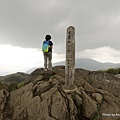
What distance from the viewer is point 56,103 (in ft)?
37.6

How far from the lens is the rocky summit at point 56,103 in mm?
11203

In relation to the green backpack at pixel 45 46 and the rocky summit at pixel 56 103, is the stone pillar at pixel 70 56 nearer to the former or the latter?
the rocky summit at pixel 56 103

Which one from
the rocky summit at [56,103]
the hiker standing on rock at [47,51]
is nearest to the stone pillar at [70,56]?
the rocky summit at [56,103]

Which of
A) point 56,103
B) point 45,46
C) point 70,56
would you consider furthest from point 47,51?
point 56,103

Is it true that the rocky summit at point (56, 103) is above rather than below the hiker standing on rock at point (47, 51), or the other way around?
below

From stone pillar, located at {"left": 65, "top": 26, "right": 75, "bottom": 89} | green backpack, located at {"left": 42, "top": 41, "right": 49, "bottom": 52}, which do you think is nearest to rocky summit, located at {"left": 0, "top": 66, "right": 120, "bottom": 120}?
stone pillar, located at {"left": 65, "top": 26, "right": 75, "bottom": 89}

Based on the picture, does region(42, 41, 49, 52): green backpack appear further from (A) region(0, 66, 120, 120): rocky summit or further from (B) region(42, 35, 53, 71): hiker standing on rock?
(A) region(0, 66, 120, 120): rocky summit

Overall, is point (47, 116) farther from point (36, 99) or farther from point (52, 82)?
point (52, 82)

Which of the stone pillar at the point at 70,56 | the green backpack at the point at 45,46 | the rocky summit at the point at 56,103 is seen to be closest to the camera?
the rocky summit at the point at 56,103

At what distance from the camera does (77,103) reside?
11891 mm

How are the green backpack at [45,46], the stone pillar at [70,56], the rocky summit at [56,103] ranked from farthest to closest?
the green backpack at [45,46]
the stone pillar at [70,56]
the rocky summit at [56,103]

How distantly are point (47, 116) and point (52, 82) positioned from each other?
346 cm

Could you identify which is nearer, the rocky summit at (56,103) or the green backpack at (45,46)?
the rocky summit at (56,103)

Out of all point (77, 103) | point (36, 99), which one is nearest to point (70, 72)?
point (77, 103)
